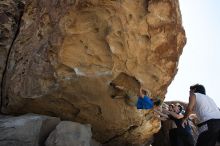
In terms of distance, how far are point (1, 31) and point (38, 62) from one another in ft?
4.97

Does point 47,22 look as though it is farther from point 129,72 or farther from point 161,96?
point 161,96

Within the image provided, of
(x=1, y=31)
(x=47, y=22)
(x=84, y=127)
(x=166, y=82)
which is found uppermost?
(x=47, y=22)

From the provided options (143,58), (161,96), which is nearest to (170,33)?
(143,58)

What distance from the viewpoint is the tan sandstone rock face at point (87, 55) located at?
6691 mm

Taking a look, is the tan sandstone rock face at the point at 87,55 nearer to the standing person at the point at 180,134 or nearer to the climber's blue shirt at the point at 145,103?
the climber's blue shirt at the point at 145,103

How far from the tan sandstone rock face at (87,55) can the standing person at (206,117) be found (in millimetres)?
1263

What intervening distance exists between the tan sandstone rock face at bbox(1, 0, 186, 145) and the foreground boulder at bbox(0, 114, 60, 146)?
0.63 m

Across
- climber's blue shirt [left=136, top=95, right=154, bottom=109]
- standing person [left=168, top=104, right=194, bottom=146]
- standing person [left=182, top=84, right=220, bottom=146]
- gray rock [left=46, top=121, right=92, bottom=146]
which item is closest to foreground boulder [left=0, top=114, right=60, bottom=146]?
gray rock [left=46, top=121, right=92, bottom=146]

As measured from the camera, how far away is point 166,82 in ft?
27.2

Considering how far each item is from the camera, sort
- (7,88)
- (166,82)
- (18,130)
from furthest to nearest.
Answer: (166,82) → (7,88) → (18,130)

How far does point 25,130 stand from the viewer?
6.07 meters

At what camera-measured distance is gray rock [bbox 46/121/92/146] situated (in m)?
6.17

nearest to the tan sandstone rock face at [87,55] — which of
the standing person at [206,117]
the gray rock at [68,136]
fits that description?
the gray rock at [68,136]

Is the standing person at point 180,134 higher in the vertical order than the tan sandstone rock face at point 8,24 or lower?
lower
